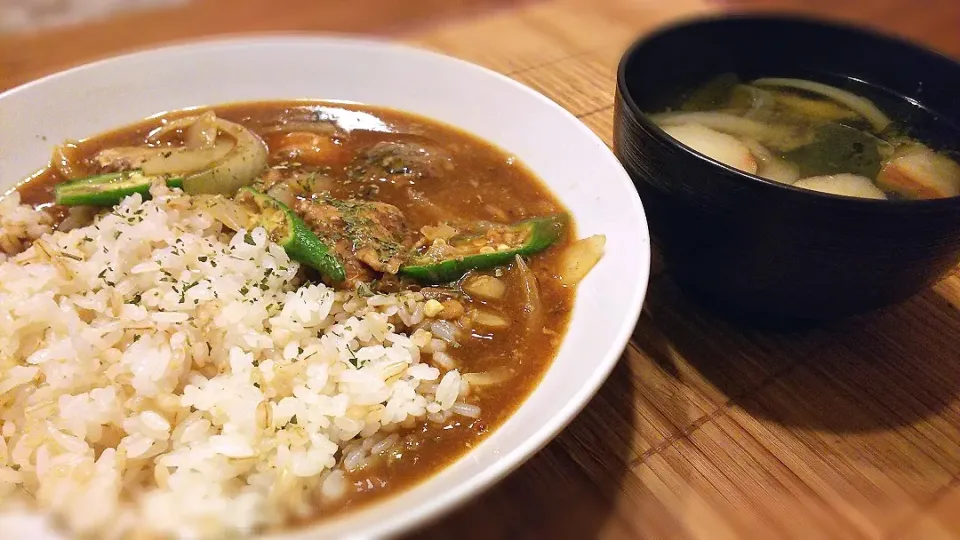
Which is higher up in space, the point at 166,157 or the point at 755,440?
the point at 166,157

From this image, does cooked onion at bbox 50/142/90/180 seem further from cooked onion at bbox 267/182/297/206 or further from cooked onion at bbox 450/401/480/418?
cooked onion at bbox 450/401/480/418

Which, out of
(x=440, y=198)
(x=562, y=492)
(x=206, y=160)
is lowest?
(x=562, y=492)

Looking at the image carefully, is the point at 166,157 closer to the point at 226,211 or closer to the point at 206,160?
the point at 206,160

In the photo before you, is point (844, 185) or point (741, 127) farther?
point (741, 127)

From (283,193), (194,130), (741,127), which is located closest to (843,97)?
(741,127)

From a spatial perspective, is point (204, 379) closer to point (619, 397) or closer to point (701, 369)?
point (619, 397)

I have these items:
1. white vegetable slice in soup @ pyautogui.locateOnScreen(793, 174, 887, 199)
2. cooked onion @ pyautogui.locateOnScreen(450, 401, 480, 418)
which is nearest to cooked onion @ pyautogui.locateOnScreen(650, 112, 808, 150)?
white vegetable slice in soup @ pyautogui.locateOnScreen(793, 174, 887, 199)

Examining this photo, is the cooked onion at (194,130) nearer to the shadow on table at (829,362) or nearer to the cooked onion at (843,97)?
the shadow on table at (829,362)
